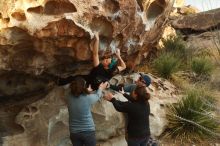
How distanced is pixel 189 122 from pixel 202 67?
14.8ft

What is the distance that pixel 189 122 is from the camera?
358 inches

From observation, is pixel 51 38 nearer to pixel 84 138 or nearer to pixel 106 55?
pixel 106 55

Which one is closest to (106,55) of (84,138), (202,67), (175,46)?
(84,138)

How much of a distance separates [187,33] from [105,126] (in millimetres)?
12376

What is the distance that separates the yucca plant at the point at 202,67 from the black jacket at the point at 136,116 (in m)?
7.07

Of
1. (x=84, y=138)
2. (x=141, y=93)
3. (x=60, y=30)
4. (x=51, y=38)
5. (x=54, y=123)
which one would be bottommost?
(x=54, y=123)

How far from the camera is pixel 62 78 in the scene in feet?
28.1

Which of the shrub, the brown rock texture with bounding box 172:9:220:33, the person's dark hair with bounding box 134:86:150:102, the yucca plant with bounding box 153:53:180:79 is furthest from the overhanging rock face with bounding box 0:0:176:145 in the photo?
the brown rock texture with bounding box 172:9:220:33

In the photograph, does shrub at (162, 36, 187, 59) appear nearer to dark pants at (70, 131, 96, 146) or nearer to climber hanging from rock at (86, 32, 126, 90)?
climber hanging from rock at (86, 32, 126, 90)

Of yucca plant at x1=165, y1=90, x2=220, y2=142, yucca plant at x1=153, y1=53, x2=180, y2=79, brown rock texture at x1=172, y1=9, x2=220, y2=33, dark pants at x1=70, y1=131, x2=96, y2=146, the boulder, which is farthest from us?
brown rock texture at x1=172, y1=9, x2=220, y2=33

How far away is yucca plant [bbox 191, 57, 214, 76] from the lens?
13.2 m

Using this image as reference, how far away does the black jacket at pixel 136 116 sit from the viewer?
21.1 feet

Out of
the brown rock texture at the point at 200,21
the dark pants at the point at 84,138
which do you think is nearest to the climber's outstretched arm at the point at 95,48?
the dark pants at the point at 84,138

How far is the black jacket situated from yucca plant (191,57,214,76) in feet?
23.2
